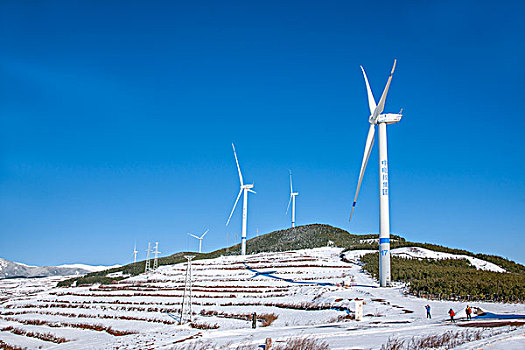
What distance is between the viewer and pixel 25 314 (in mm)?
45562

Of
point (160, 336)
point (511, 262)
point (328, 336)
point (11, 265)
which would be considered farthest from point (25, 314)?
Result: point (11, 265)

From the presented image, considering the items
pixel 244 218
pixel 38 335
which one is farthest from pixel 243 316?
pixel 244 218

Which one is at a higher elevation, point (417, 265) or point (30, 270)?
point (417, 265)

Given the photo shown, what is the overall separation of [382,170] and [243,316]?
22.7 meters

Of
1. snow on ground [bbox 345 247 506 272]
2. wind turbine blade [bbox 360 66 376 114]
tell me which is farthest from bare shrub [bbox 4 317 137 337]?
snow on ground [bbox 345 247 506 272]

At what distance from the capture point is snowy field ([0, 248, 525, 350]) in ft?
74.1

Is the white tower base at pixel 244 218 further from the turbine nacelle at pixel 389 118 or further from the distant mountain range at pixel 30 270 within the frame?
the distant mountain range at pixel 30 270

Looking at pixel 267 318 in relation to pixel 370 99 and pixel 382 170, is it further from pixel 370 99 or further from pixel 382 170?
pixel 370 99

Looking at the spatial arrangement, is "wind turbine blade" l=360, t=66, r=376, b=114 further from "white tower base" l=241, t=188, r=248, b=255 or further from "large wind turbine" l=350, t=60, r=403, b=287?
"white tower base" l=241, t=188, r=248, b=255

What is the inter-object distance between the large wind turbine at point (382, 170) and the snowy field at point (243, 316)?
279cm

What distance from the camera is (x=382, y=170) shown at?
154 feet

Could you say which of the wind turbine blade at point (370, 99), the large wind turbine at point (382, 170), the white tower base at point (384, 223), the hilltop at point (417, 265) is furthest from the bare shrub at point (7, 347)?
the wind turbine blade at point (370, 99)

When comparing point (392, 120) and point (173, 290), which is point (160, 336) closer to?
point (173, 290)

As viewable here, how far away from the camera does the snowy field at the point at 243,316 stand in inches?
889
